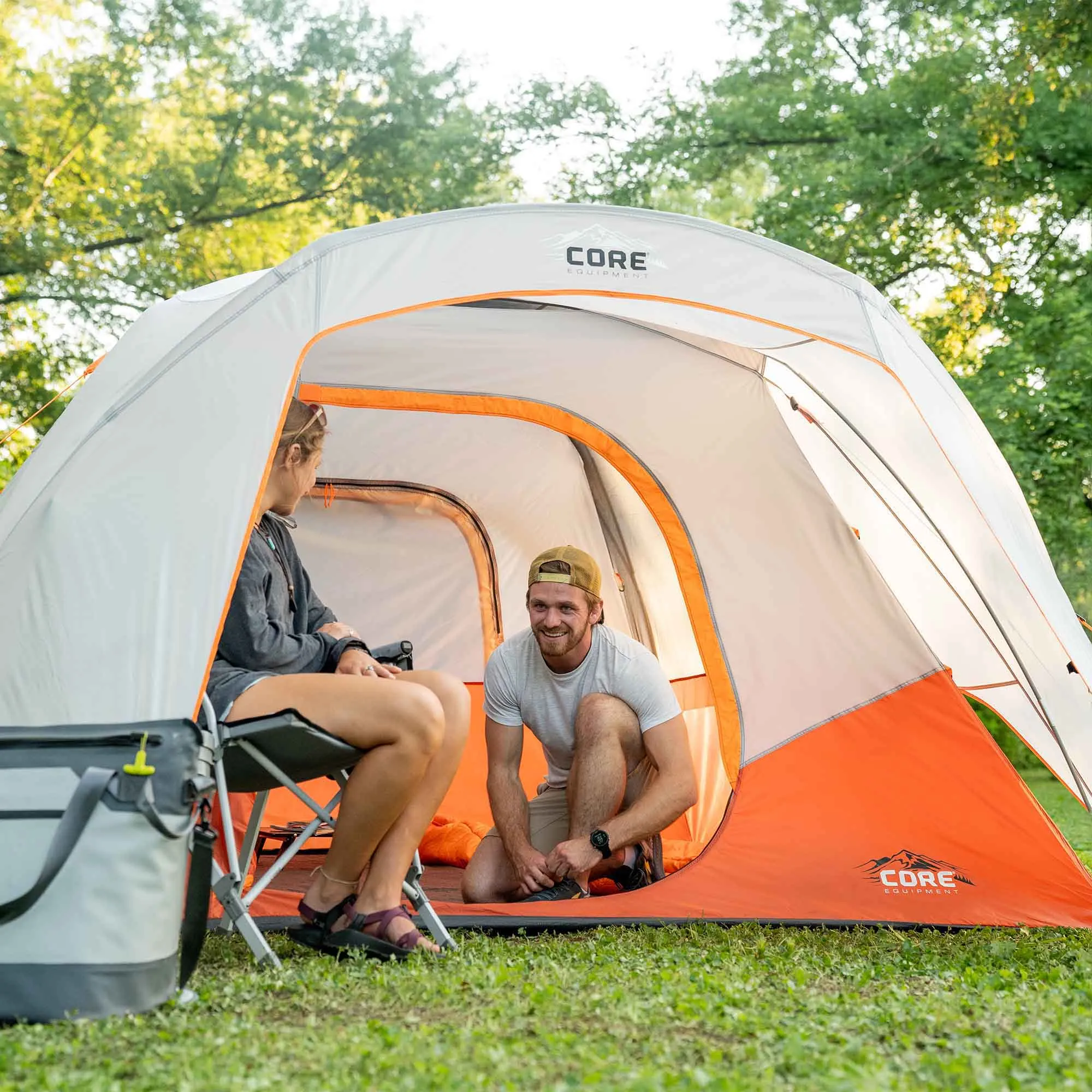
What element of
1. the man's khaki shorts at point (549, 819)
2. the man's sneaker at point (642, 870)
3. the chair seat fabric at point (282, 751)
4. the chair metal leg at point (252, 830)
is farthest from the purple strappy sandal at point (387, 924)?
the man's khaki shorts at point (549, 819)

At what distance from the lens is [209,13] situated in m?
11.0

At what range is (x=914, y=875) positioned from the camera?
10.1ft

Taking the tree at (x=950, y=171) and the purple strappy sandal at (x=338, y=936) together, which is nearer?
the purple strappy sandal at (x=338, y=936)

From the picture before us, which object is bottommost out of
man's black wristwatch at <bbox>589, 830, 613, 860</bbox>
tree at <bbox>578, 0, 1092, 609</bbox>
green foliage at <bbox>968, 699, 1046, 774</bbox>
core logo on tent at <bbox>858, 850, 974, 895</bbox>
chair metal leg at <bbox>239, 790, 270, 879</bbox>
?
green foliage at <bbox>968, 699, 1046, 774</bbox>

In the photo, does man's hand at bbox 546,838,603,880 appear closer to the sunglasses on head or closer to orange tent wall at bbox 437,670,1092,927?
orange tent wall at bbox 437,670,1092,927

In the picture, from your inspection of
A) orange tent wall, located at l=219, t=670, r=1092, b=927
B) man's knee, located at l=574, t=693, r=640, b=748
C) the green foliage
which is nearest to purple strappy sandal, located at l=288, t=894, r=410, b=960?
orange tent wall, located at l=219, t=670, r=1092, b=927

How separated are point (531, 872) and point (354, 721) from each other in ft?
3.16

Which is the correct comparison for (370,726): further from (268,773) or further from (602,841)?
(602,841)

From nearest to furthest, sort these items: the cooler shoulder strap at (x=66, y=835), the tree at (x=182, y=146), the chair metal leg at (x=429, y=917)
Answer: the cooler shoulder strap at (x=66, y=835)
the chair metal leg at (x=429, y=917)
the tree at (x=182, y=146)

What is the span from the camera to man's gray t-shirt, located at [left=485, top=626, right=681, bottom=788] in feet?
10.8

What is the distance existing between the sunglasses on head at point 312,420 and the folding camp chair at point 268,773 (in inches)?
27.8

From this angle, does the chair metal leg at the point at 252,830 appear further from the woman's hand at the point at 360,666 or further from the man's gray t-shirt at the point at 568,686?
the man's gray t-shirt at the point at 568,686

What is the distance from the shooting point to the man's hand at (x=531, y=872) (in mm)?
3096

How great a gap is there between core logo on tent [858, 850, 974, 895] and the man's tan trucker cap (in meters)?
1.01
